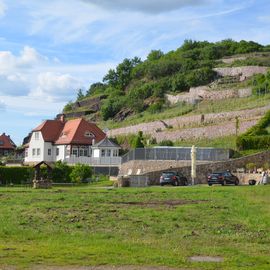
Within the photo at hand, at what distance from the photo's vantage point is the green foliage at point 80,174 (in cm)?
6069

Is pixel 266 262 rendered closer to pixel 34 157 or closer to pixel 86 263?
pixel 86 263

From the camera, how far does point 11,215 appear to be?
72.8 feet

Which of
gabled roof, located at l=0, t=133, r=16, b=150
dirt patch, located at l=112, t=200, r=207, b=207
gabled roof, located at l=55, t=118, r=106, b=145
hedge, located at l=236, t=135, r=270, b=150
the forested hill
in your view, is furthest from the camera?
gabled roof, located at l=0, t=133, r=16, b=150

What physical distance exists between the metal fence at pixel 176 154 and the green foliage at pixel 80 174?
7.17 metres

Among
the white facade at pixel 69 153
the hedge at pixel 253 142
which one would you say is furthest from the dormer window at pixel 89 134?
the hedge at pixel 253 142

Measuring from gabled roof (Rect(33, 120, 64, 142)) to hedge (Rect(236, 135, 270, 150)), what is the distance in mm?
32005

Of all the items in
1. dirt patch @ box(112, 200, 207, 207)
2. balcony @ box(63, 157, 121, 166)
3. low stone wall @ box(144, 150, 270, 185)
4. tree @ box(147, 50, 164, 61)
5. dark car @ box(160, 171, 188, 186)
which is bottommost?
dirt patch @ box(112, 200, 207, 207)

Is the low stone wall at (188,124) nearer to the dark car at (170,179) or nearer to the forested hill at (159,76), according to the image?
the forested hill at (159,76)

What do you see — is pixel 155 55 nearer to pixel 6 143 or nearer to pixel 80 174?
pixel 6 143

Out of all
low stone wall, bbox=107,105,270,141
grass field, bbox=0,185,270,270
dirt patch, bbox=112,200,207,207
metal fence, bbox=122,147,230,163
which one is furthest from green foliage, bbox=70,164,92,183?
grass field, bbox=0,185,270,270

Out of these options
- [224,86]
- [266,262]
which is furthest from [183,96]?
[266,262]

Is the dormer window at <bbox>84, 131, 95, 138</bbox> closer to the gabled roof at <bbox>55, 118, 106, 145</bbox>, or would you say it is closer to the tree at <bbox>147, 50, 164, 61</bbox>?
the gabled roof at <bbox>55, 118, 106, 145</bbox>

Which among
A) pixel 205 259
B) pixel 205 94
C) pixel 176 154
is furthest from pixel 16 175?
pixel 205 94

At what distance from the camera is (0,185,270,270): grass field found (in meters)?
13.2
